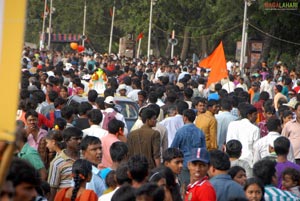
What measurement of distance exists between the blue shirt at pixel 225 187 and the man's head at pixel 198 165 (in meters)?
0.13

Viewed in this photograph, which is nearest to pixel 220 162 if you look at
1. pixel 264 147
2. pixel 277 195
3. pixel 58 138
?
pixel 277 195

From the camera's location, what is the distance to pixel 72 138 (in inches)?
376

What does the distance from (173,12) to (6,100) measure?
56221 mm

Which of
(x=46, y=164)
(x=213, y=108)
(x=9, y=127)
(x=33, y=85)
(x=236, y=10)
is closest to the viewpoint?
(x=9, y=127)

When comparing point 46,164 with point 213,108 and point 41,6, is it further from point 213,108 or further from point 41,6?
point 41,6

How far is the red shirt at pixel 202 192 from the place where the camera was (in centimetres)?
766

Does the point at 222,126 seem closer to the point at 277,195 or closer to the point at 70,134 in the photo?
the point at 70,134

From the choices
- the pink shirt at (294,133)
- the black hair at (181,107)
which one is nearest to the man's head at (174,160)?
the pink shirt at (294,133)

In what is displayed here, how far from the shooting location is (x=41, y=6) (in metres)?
81.8

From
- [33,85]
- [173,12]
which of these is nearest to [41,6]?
[173,12]

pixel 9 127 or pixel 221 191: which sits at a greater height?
pixel 9 127

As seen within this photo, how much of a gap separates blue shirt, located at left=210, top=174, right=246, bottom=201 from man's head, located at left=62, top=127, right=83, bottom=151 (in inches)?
64.2

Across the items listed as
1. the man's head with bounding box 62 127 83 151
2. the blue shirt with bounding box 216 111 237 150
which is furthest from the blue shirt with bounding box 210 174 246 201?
the blue shirt with bounding box 216 111 237 150

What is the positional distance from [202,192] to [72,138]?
7.27 ft
